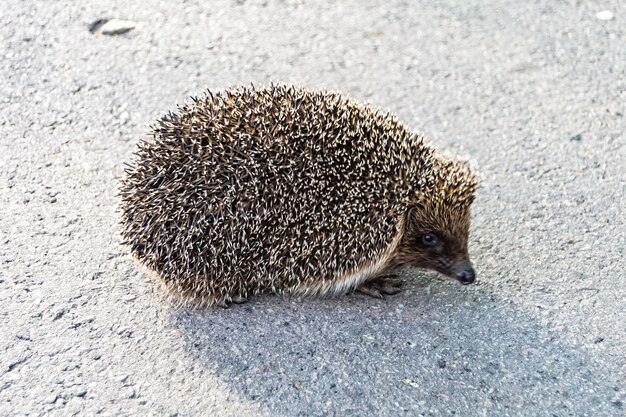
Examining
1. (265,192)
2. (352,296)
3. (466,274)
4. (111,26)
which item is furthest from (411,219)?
(111,26)

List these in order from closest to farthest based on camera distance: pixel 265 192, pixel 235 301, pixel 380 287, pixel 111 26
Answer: pixel 265 192 → pixel 235 301 → pixel 380 287 → pixel 111 26

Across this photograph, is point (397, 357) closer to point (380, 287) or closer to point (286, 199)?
point (380, 287)

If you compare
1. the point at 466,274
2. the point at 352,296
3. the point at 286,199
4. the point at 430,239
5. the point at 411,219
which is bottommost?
the point at 352,296

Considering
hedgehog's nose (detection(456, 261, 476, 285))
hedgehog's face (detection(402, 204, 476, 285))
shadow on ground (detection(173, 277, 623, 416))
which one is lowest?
shadow on ground (detection(173, 277, 623, 416))

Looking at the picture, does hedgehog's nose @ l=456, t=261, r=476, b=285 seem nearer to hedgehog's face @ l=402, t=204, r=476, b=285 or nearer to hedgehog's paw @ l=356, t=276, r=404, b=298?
hedgehog's face @ l=402, t=204, r=476, b=285

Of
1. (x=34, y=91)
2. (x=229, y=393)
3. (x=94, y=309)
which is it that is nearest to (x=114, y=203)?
(x=94, y=309)

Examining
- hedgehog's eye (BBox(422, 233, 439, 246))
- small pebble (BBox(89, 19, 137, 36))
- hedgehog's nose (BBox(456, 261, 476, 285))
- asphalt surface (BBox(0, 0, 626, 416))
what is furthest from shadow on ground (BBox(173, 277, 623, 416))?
small pebble (BBox(89, 19, 137, 36))

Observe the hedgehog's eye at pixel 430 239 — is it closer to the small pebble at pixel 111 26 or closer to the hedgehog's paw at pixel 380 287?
the hedgehog's paw at pixel 380 287

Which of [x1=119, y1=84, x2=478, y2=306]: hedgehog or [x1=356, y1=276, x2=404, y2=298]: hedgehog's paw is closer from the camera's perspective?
[x1=119, y1=84, x2=478, y2=306]: hedgehog
